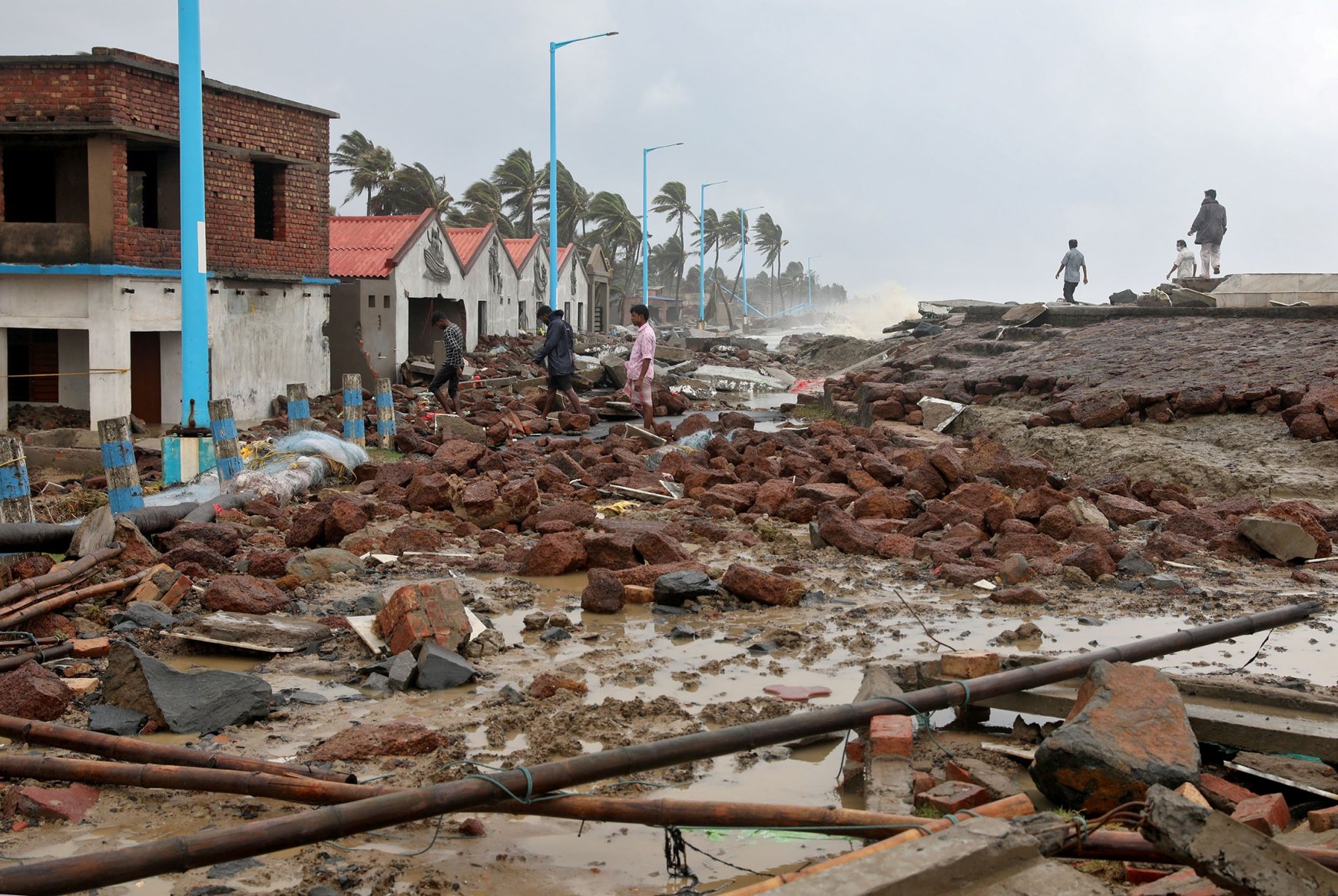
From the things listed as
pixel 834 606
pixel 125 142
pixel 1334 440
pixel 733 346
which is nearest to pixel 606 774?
pixel 834 606

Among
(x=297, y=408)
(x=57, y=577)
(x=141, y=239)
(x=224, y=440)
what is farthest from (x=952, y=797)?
(x=141, y=239)

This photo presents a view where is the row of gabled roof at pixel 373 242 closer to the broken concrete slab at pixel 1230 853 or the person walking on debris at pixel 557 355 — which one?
the person walking on debris at pixel 557 355

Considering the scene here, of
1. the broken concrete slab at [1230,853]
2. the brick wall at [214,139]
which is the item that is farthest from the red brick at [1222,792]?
the brick wall at [214,139]

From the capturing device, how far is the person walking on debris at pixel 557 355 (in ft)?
56.6

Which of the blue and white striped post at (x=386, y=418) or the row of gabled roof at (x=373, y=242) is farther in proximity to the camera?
the row of gabled roof at (x=373, y=242)

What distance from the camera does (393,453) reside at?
15.4m

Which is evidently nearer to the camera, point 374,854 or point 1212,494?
point 374,854

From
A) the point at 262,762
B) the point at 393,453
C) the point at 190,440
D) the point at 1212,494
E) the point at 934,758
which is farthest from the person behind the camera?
the point at 393,453

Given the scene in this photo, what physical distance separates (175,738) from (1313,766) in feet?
14.8

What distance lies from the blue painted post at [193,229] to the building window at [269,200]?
9086 millimetres

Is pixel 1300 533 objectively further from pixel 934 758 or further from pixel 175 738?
pixel 175 738

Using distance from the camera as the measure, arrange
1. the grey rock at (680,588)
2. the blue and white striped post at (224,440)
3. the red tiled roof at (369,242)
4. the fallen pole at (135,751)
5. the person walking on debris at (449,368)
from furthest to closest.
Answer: the red tiled roof at (369,242)
the person walking on debris at (449,368)
the blue and white striped post at (224,440)
the grey rock at (680,588)
the fallen pole at (135,751)

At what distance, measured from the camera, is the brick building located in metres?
18.9

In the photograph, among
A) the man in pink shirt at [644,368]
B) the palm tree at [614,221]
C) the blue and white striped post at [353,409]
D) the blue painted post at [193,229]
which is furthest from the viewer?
the palm tree at [614,221]
